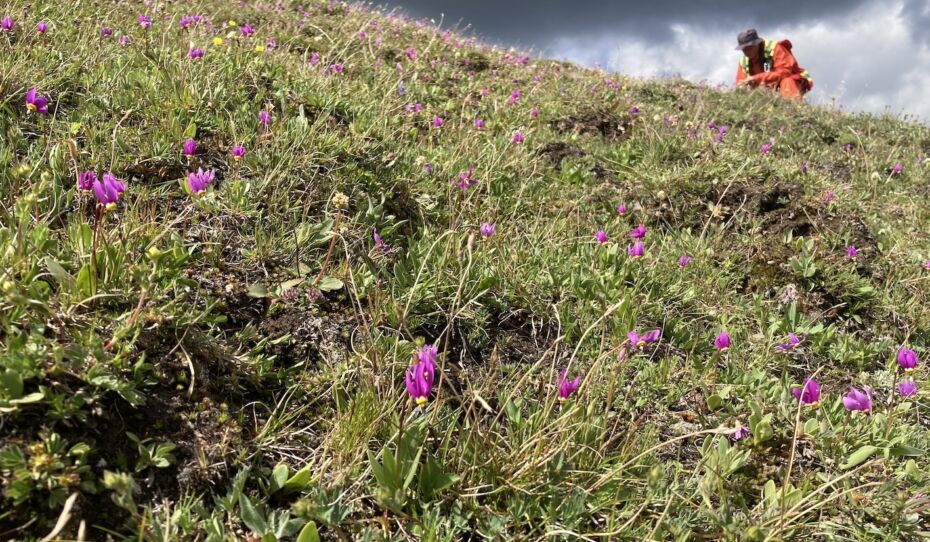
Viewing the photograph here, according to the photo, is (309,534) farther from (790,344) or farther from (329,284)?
(790,344)

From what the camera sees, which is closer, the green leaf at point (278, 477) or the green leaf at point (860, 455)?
the green leaf at point (278, 477)

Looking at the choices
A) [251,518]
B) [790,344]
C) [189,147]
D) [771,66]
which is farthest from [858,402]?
[771,66]

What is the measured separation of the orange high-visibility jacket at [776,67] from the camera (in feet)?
44.9

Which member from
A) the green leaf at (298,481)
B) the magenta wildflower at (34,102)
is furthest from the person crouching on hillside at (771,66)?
the green leaf at (298,481)

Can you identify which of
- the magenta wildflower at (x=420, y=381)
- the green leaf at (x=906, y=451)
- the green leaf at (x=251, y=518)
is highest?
the green leaf at (x=906, y=451)

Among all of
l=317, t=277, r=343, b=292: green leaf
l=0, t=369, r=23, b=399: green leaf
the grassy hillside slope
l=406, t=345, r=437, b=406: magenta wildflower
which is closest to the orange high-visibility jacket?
the grassy hillside slope

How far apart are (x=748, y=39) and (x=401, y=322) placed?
16.0m

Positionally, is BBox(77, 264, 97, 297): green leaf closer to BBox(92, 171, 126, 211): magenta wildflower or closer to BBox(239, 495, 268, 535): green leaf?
BBox(92, 171, 126, 211): magenta wildflower

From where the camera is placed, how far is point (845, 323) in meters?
3.44

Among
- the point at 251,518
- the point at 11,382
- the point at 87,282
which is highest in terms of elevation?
the point at 87,282

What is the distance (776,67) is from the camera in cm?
1397

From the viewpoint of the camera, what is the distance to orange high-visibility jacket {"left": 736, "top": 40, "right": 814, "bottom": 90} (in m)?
13.7

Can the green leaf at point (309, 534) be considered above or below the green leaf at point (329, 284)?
below

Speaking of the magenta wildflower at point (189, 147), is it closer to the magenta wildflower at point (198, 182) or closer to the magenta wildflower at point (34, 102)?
the magenta wildflower at point (198, 182)
